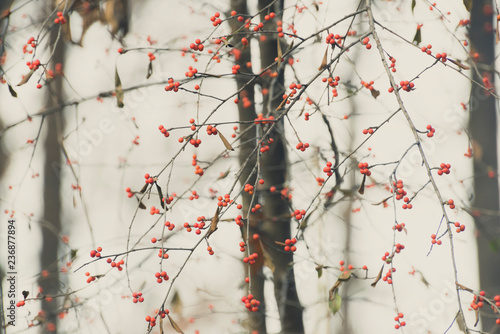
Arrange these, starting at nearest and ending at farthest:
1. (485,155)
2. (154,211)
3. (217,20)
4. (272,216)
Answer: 1. (154,211)
2. (217,20)
3. (272,216)
4. (485,155)

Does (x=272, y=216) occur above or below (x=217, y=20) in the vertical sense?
below

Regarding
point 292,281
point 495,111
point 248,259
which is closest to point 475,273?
point 495,111

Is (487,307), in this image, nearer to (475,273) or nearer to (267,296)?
(475,273)

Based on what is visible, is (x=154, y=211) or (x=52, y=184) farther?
(x=52, y=184)

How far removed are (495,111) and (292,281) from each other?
170 cm

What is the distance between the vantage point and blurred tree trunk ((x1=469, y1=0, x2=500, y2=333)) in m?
2.80

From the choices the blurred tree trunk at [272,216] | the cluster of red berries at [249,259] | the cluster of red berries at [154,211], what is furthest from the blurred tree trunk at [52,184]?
the cluster of red berries at [249,259]

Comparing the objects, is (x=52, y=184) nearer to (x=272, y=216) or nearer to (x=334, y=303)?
(x=272, y=216)

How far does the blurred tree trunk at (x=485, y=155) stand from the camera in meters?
2.80

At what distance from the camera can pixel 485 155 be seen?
2967mm

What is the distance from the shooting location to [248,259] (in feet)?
3.80

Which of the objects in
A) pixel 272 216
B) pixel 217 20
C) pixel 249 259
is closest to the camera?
pixel 249 259

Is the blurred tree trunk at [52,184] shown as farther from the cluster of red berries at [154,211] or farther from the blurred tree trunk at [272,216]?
the cluster of red berries at [154,211]

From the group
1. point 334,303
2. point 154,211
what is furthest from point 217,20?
point 334,303
